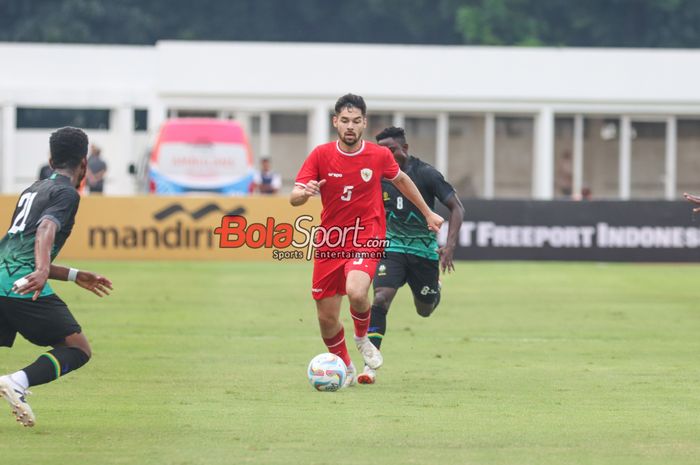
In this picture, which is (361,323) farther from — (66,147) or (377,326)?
(66,147)

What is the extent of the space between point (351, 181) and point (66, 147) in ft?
8.83

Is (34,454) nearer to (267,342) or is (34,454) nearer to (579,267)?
(267,342)

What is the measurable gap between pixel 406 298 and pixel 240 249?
25.8 ft

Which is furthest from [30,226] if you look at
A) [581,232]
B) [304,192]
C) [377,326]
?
[581,232]

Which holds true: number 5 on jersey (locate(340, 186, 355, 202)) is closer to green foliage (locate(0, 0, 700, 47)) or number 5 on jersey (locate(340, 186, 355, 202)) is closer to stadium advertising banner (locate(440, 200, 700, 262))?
stadium advertising banner (locate(440, 200, 700, 262))

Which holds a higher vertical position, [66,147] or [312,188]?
[66,147]

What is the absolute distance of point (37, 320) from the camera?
29.7 ft

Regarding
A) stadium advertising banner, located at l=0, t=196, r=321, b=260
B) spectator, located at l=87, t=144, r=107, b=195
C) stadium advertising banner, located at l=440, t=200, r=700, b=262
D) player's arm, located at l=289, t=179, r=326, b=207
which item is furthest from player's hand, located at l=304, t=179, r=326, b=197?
spectator, located at l=87, t=144, r=107, b=195

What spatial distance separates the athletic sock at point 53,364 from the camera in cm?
908

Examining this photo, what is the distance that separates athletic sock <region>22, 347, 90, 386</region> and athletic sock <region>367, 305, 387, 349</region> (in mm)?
3587

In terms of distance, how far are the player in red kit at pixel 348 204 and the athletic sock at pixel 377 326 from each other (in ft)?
3.49

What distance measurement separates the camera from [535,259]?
93.9ft

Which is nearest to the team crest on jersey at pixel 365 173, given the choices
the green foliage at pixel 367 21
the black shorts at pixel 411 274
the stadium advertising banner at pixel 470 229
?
the black shorts at pixel 411 274

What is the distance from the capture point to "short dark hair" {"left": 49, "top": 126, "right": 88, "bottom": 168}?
9062 millimetres
